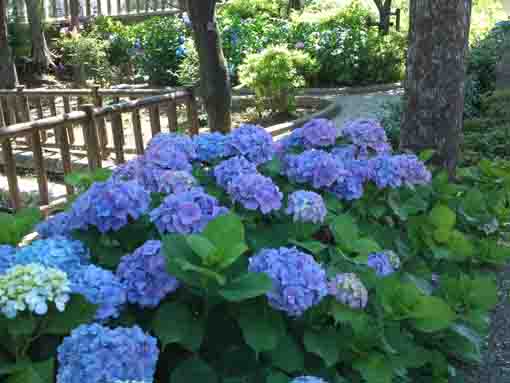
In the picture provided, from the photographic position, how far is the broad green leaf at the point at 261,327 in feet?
5.74

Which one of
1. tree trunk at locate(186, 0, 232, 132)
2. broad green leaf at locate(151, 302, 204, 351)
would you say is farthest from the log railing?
broad green leaf at locate(151, 302, 204, 351)

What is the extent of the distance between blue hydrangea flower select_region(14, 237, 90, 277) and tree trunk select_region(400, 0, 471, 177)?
120 inches

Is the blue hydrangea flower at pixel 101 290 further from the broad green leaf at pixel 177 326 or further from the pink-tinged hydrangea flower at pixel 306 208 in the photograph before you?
the pink-tinged hydrangea flower at pixel 306 208

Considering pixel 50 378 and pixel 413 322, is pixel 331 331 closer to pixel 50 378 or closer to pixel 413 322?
pixel 413 322

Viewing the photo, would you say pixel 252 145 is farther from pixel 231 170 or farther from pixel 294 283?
pixel 294 283

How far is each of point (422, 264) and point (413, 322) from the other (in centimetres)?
85

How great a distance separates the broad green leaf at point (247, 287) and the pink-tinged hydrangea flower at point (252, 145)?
101cm

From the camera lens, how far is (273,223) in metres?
2.40

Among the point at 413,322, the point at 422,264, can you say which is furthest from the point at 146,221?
the point at 422,264

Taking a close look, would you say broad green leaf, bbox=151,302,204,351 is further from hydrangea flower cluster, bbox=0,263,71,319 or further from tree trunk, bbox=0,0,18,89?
tree trunk, bbox=0,0,18,89

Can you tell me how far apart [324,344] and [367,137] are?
1.39m

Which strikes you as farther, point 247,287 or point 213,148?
point 213,148

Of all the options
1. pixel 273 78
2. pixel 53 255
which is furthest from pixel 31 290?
pixel 273 78

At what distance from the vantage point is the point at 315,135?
297 cm
